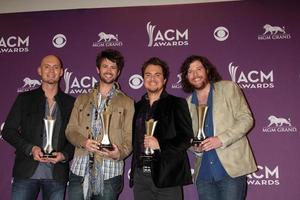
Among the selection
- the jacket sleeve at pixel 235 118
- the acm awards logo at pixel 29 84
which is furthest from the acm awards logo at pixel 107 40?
the jacket sleeve at pixel 235 118

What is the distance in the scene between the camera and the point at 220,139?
8.21 ft

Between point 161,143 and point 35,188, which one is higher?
point 161,143

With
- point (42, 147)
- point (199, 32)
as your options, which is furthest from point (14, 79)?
point (199, 32)

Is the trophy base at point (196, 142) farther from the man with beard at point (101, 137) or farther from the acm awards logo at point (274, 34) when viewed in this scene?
the acm awards logo at point (274, 34)

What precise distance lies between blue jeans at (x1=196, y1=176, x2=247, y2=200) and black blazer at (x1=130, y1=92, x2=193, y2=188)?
24 cm

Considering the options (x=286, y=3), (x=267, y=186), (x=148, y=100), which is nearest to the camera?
(x=148, y=100)

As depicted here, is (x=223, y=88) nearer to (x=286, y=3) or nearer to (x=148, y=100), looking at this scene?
(x=148, y=100)

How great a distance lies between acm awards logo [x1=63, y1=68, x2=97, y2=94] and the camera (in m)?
3.81

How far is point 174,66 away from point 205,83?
38.5 inches

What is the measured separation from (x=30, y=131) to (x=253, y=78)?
237 centimetres

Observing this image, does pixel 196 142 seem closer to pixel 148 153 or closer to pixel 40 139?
pixel 148 153

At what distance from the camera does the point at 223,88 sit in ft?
9.02

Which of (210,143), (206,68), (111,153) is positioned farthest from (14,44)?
(210,143)

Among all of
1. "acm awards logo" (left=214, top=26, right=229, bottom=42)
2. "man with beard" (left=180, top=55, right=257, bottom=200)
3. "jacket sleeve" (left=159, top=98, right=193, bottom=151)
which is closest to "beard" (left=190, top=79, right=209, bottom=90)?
"man with beard" (left=180, top=55, right=257, bottom=200)
